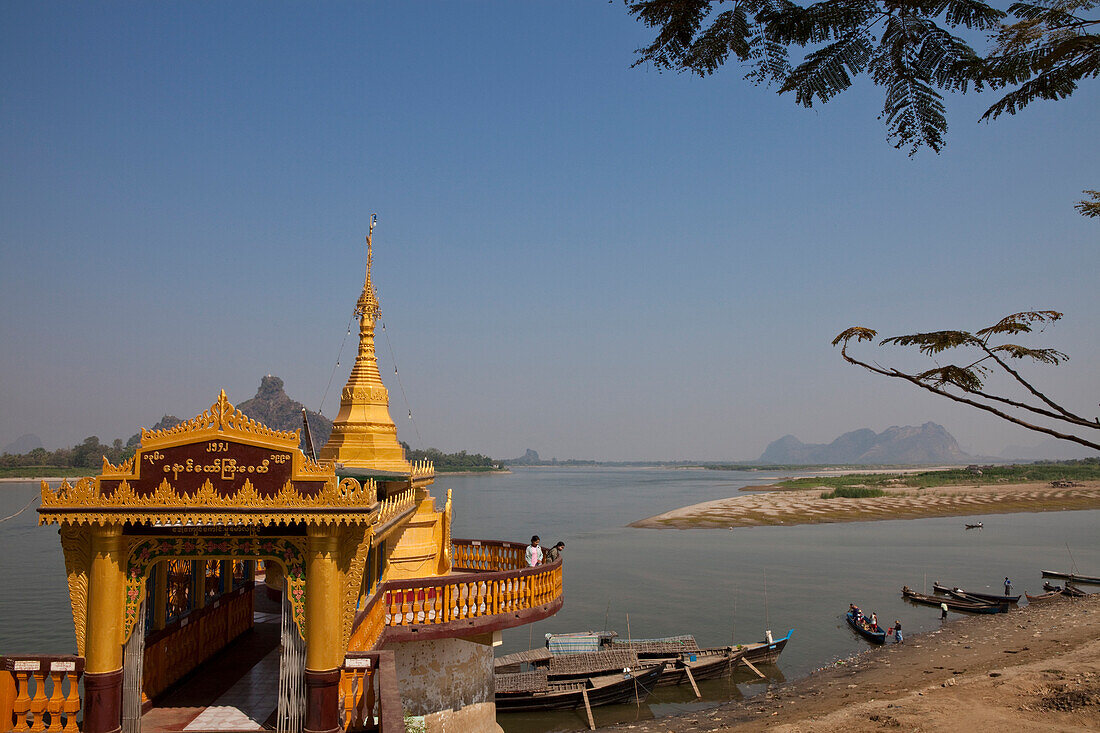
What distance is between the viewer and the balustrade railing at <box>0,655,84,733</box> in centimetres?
866

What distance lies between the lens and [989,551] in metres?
53.3

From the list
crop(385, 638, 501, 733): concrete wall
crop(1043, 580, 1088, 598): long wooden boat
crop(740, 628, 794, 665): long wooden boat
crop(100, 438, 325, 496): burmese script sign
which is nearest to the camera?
crop(100, 438, 325, 496): burmese script sign

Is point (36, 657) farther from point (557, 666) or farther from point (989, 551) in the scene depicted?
point (989, 551)

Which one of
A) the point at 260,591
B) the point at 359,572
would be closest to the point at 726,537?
the point at 260,591

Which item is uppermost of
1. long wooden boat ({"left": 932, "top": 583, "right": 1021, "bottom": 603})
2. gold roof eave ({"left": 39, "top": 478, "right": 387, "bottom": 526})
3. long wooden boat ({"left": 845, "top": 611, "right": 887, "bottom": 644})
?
gold roof eave ({"left": 39, "top": 478, "right": 387, "bottom": 526})

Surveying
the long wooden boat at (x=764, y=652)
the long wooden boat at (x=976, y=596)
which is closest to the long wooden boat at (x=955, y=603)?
the long wooden boat at (x=976, y=596)

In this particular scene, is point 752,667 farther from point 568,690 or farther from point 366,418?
point 366,418

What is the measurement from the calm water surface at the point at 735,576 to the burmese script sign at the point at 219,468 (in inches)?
666

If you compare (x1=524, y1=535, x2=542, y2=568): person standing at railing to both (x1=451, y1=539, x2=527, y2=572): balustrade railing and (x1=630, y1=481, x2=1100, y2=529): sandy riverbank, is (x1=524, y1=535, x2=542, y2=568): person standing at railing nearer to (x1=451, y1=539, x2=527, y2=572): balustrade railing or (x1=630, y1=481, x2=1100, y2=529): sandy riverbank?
(x1=451, y1=539, x2=527, y2=572): balustrade railing

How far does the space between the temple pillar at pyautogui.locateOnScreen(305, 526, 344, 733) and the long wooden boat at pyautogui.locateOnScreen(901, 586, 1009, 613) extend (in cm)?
3562

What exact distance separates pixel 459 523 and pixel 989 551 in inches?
1763

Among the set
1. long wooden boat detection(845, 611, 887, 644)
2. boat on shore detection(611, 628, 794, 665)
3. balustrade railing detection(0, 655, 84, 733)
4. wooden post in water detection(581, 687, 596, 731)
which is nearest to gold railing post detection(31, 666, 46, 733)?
balustrade railing detection(0, 655, 84, 733)

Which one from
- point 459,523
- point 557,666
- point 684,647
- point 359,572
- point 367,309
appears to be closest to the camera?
point 359,572

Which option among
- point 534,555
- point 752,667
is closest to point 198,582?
point 534,555
